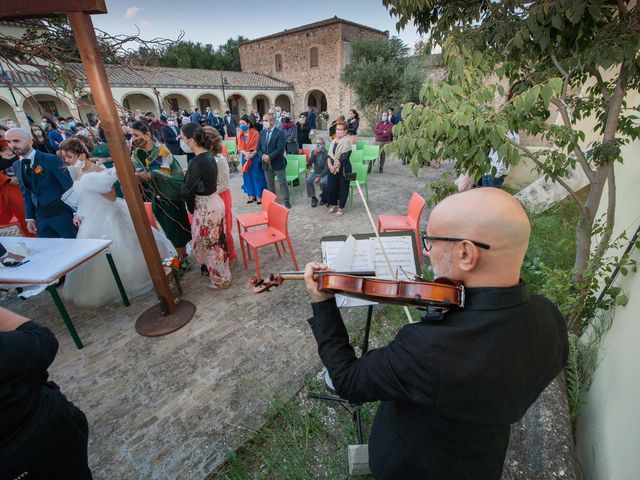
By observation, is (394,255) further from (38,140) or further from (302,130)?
(302,130)

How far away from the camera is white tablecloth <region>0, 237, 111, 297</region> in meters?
2.80

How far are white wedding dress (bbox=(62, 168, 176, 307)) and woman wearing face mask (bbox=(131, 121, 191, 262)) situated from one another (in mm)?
449

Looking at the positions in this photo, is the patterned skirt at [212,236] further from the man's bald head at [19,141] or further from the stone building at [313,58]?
the stone building at [313,58]

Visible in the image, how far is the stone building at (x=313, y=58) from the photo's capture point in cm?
2450

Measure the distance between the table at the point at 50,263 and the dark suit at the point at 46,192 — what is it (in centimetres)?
70

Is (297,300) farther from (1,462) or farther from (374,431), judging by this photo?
(1,462)

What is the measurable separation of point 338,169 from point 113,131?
14.4 ft

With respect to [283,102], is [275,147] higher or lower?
lower

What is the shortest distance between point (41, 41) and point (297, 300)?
3276 millimetres

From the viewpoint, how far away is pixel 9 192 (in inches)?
193

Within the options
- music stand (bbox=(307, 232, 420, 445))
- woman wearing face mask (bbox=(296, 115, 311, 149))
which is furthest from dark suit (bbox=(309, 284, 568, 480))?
woman wearing face mask (bbox=(296, 115, 311, 149))

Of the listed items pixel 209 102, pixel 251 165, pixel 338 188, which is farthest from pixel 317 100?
pixel 338 188

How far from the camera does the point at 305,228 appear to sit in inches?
241

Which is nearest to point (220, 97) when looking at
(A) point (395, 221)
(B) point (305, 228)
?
(B) point (305, 228)
